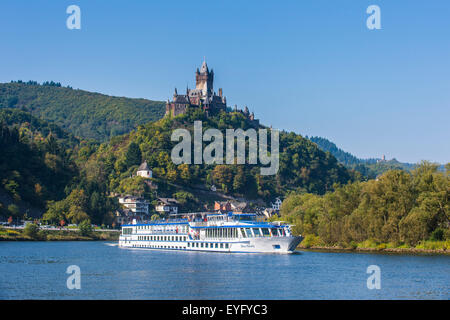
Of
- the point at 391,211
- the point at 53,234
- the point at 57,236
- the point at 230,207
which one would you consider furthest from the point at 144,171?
the point at 391,211

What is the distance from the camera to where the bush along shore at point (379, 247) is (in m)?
75.8

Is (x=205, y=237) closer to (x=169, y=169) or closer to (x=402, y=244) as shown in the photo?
(x=402, y=244)

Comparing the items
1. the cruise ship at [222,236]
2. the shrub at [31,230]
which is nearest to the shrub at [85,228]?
the shrub at [31,230]

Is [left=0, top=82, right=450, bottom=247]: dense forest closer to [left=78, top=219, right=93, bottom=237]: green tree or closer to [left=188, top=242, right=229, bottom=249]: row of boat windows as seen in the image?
[left=78, top=219, right=93, bottom=237]: green tree

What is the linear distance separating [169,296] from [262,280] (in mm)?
11110

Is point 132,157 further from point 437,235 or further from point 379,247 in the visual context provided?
point 437,235

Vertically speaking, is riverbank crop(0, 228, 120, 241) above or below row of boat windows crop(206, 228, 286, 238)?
below

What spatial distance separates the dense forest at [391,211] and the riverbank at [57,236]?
59150 mm

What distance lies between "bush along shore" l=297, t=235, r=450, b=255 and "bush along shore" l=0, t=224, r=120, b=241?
57.7 m

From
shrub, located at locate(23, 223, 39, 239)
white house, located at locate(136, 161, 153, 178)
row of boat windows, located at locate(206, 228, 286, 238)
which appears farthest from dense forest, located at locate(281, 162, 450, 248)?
white house, located at locate(136, 161, 153, 178)

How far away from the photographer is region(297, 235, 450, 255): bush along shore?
75.8 metres

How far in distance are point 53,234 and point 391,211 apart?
77.6 metres

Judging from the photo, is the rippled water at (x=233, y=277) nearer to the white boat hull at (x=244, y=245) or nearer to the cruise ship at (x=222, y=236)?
the white boat hull at (x=244, y=245)
